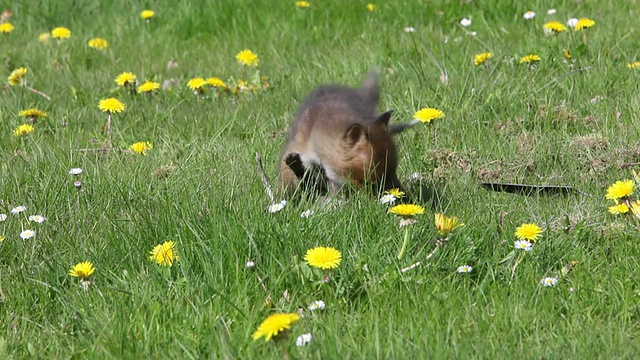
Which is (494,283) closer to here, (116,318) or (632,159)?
(116,318)

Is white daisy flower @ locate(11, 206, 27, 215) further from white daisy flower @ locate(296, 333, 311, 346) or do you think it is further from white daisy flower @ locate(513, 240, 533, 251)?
white daisy flower @ locate(513, 240, 533, 251)

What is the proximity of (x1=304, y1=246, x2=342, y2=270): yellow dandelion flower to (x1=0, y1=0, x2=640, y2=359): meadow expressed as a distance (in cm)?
10

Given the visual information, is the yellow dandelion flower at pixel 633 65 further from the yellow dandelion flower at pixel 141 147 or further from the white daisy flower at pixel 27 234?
the white daisy flower at pixel 27 234

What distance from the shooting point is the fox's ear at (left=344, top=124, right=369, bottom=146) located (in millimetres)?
4516

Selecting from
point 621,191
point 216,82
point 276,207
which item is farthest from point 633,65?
point 276,207

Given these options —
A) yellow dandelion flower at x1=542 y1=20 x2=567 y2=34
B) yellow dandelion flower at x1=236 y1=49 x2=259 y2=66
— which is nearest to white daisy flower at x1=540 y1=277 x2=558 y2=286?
yellow dandelion flower at x1=542 y1=20 x2=567 y2=34

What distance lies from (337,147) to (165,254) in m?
1.14

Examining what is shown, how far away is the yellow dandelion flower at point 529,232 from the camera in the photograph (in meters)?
3.90

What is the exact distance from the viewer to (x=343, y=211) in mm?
4168

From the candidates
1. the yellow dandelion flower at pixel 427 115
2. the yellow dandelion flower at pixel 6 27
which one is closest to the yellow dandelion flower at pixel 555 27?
the yellow dandelion flower at pixel 427 115

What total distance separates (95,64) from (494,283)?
5.13m

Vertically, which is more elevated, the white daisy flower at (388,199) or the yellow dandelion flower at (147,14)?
the white daisy flower at (388,199)

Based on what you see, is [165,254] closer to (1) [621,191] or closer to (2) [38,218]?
(2) [38,218]

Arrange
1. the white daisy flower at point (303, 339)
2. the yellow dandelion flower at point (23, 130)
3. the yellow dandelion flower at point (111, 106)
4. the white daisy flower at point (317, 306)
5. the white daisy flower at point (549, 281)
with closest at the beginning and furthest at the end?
1. the white daisy flower at point (303, 339)
2. the white daisy flower at point (317, 306)
3. the white daisy flower at point (549, 281)
4. the yellow dandelion flower at point (111, 106)
5. the yellow dandelion flower at point (23, 130)
